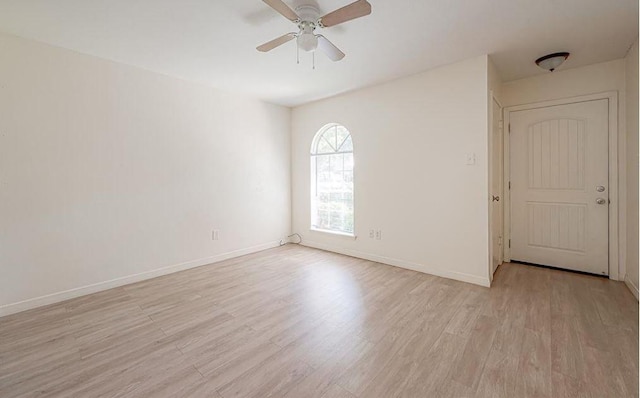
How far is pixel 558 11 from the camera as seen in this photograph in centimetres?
224

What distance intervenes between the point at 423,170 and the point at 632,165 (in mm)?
2008

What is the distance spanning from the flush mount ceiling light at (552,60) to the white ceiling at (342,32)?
87mm

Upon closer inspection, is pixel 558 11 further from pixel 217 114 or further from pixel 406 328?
pixel 217 114

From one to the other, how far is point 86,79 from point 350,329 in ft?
11.9

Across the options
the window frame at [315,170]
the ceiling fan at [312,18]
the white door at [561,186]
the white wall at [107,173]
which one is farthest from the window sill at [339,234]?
the ceiling fan at [312,18]

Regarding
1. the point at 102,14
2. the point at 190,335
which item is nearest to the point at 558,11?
the point at 102,14

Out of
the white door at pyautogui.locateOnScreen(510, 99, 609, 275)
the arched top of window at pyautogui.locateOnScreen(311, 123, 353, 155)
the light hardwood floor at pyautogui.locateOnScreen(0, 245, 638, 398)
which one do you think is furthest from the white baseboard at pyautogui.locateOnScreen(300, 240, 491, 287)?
the arched top of window at pyautogui.locateOnScreen(311, 123, 353, 155)

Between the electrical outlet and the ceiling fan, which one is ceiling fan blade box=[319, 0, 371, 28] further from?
the electrical outlet

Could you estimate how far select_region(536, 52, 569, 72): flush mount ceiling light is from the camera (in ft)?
9.67

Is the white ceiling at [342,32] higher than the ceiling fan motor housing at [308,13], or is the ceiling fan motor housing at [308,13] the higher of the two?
the white ceiling at [342,32]

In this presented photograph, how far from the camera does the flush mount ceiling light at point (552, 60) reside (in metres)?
2.95

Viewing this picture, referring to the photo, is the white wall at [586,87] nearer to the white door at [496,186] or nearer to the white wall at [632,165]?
the white wall at [632,165]

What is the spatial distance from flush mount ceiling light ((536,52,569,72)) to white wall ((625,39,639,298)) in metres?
0.54

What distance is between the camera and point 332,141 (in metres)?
4.76
